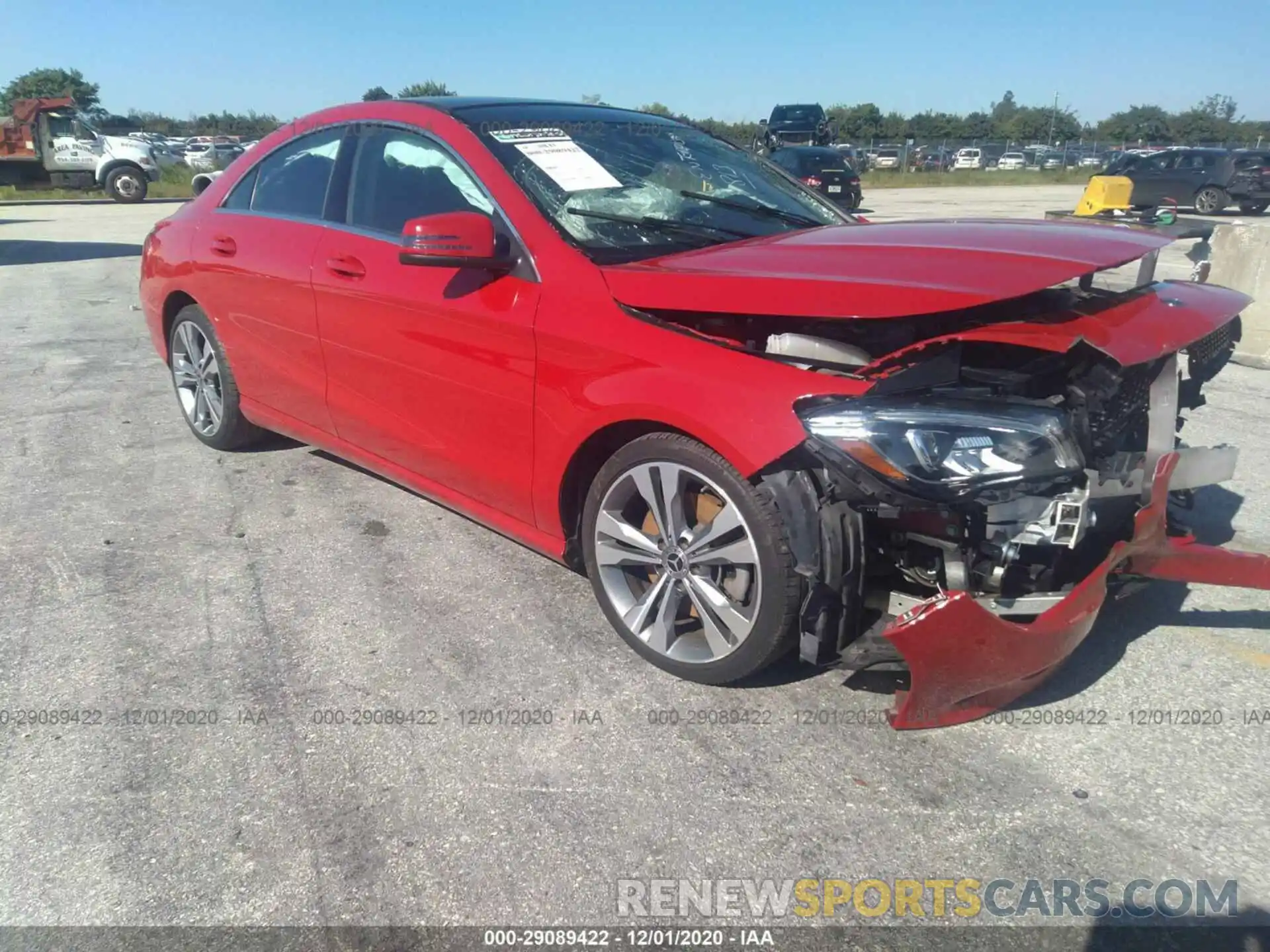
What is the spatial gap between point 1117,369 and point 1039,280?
40 centimetres

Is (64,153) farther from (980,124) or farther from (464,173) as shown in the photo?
(980,124)

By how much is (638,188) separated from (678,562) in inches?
55.1

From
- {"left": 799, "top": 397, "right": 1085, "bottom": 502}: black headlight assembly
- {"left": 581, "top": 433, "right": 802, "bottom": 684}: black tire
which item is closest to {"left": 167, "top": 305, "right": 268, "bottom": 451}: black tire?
{"left": 581, "top": 433, "right": 802, "bottom": 684}: black tire

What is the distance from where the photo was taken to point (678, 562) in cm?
285

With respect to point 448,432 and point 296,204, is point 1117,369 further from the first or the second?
point 296,204

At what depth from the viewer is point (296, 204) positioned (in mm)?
4133

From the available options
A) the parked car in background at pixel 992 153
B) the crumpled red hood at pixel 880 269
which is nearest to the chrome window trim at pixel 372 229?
the crumpled red hood at pixel 880 269

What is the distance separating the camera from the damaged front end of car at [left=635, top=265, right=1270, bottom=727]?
2365 millimetres

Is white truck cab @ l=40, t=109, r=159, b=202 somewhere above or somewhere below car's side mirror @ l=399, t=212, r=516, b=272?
above

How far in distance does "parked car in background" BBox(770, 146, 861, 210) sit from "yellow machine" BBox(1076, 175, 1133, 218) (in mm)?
9168

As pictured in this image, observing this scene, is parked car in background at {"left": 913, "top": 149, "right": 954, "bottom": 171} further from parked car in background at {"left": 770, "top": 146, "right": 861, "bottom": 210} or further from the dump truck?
the dump truck

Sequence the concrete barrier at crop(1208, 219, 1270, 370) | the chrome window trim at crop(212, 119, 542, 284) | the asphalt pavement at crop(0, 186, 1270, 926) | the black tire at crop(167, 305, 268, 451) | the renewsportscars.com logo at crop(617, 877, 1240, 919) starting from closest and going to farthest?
the renewsportscars.com logo at crop(617, 877, 1240, 919) < the asphalt pavement at crop(0, 186, 1270, 926) < the chrome window trim at crop(212, 119, 542, 284) < the black tire at crop(167, 305, 268, 451) < the concrete barrier at crop(1208, 219, 1270, 370)

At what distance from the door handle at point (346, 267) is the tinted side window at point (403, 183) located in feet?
0.47

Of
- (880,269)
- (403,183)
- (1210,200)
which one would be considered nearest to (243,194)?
(403,183)
